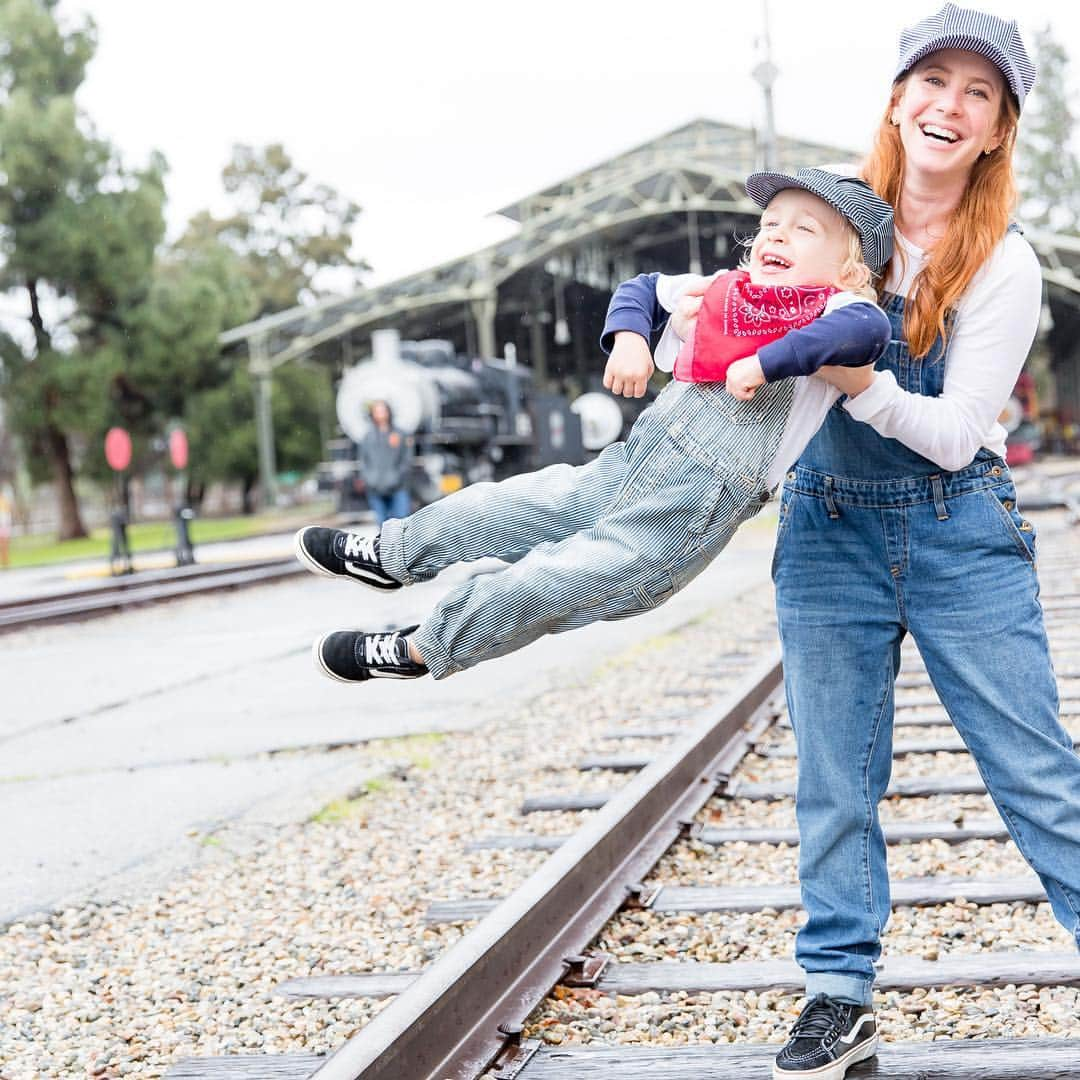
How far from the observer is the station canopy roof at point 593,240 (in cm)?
3278

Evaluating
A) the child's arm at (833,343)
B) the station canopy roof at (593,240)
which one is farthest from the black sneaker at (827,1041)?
the station canopy roof at (593,240)

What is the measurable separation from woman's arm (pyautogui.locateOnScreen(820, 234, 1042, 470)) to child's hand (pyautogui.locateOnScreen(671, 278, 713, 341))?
305 millimetres

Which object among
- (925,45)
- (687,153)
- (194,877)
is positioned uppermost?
(687,153)

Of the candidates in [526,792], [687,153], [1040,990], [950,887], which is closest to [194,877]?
[526,792]

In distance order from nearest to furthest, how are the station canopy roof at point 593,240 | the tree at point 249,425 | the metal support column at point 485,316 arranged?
the station canopy roof at point 593,240
the metal support column at point 485,316
the tree at point 249,425

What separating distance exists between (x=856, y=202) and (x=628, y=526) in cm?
63

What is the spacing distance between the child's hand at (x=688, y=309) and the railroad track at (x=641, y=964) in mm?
1340

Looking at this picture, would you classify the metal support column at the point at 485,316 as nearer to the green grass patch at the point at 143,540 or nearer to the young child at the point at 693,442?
the green grass patch at the point at 143,540

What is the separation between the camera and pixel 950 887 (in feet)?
12.3

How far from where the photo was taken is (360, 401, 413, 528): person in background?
40.5ft

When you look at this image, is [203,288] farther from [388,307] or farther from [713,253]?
[713,253]

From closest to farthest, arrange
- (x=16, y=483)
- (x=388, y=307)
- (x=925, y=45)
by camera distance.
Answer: (x=925, y=45), (x=388, y=307), (x=16, y=483)

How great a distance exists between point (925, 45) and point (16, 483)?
50.3 m

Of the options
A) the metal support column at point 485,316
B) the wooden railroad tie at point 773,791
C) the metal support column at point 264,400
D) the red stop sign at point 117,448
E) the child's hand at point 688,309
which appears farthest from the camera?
the metal support column at point 485,316
